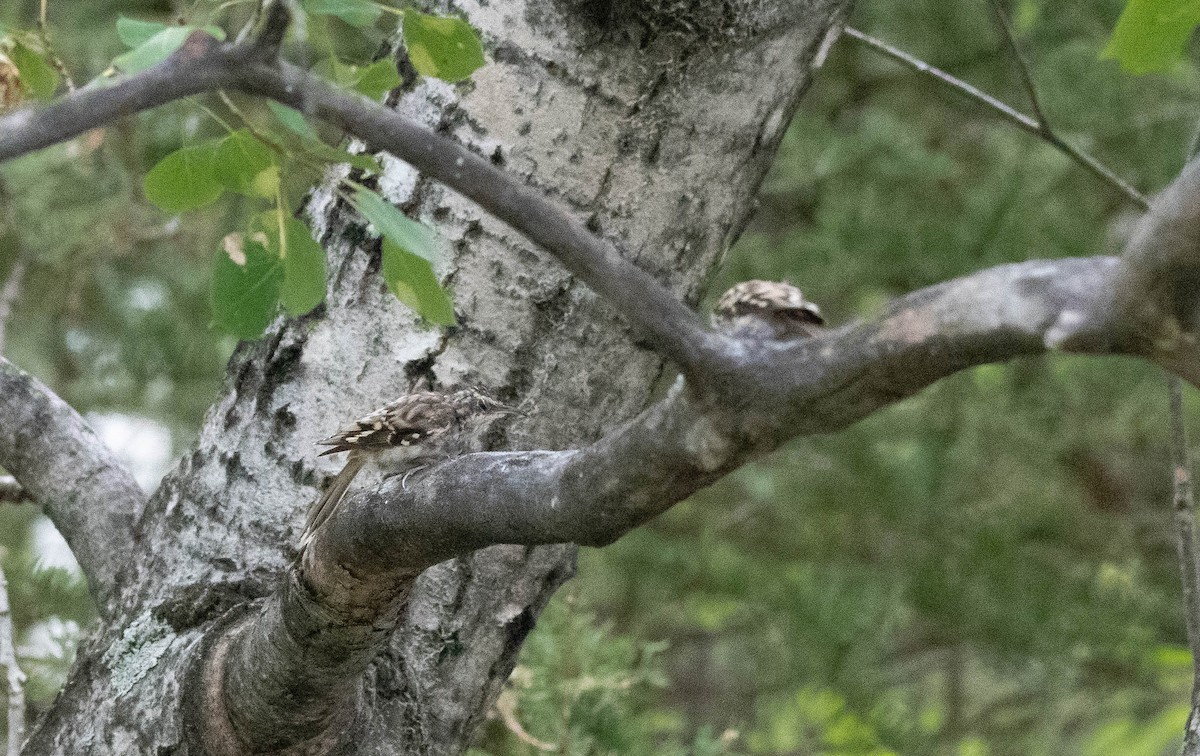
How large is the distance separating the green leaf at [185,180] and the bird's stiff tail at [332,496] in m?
0.45

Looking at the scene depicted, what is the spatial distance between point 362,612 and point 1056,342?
846 mm

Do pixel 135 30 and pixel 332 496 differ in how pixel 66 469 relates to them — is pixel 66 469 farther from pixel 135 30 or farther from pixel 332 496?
pixel 135 30

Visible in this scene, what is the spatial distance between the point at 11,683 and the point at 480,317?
2.61 feet

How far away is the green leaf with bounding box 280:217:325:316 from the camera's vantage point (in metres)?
1.21

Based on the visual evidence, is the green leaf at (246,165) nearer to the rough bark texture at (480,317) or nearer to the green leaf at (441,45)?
the green leaf at (441,45)

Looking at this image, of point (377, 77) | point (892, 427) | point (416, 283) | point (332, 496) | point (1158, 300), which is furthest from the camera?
point (892, 427)

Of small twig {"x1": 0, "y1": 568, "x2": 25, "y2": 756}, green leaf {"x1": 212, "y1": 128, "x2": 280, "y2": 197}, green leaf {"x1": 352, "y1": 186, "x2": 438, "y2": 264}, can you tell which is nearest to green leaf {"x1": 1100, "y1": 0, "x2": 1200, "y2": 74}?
green leaf {"x1": 352, "y1": 186, "x2": 438, "y2": 264}

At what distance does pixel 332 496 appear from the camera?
167cm

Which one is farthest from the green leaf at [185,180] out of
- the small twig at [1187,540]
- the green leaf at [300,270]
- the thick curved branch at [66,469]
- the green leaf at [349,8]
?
the small twig at [1187,540]

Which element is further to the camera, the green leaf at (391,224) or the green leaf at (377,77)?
the green leaf at (377,77)

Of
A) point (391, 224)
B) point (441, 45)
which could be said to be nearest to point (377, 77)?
point (441, 45)

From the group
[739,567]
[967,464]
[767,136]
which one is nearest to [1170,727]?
[967,464]

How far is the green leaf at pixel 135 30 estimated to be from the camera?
3.44 feet

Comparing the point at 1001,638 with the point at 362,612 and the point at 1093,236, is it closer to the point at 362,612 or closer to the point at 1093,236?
the point at 1093,236
